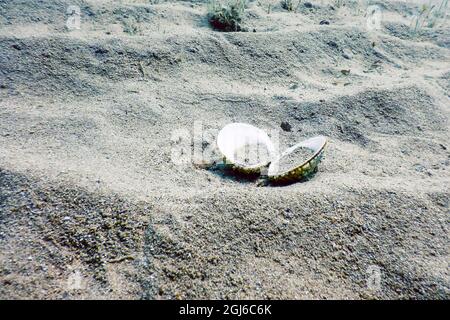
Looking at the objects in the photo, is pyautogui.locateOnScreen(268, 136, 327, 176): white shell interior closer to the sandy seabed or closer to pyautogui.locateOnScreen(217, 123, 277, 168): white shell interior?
pyautogui.locateOnScreen(217, 123, 277, 168): white shell interior

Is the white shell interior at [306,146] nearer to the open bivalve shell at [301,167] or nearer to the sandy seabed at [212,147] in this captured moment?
the open bivalve shell at [301,167]

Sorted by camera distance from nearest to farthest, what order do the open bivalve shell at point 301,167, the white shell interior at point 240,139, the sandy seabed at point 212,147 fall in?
1. the sandy seabed at point 212,147
2. the open bivalve shell at point 301,167
3. the white shell interior at point 240,139

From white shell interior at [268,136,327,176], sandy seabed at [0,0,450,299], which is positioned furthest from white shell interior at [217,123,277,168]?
sandy seabed at [0,0,450,299]

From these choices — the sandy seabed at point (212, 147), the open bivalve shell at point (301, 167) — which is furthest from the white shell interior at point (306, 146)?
the sandy seabed at point (212, 147)

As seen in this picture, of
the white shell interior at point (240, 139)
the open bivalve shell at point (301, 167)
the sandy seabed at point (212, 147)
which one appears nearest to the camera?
the sandy seabed at point (212, 147)

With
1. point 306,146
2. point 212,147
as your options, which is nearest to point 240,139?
point 212,147

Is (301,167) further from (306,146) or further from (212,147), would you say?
(212,147)

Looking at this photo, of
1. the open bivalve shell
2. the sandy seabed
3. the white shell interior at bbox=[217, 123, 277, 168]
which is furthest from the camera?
Result: the white shell interior at bbox=[217, 123, 277, 168]

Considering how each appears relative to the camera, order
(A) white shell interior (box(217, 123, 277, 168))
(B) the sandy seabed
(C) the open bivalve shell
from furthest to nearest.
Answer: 1. (A) white shell interior (box(217, 123, 277, 168))
2. (C) the open bivalve shell
3. (B) the sandy seabed
